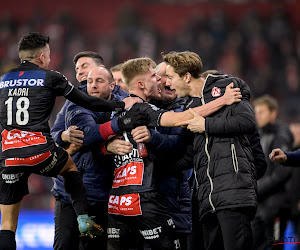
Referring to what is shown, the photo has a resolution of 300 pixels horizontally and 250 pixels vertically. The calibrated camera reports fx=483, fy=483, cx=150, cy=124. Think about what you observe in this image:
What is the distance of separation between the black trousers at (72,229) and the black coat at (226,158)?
121 centimetres

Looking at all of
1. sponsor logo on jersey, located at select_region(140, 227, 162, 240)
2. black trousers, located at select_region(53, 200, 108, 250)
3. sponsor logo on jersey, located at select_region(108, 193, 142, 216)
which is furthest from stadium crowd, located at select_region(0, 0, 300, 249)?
sponsor logo on jersey, located at select_region(140, 227, 162, 240)

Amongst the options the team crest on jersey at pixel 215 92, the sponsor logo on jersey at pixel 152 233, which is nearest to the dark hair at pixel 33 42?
the team crest on jersey at pixel 215 92

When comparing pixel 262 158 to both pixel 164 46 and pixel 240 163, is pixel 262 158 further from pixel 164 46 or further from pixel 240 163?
pixel 164 46

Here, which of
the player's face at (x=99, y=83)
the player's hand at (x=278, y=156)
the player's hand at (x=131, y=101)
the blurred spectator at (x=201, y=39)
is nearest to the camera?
the player's hand at (x=131, y=101)

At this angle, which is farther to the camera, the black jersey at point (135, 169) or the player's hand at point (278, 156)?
the player's hand at point (278, 156)

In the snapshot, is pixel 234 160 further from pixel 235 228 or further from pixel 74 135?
pixel 74 135

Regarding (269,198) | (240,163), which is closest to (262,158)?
(240,163)

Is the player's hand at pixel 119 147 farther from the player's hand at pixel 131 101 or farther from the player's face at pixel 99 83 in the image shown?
the player's face at pixel 99 83

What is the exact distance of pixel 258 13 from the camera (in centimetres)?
1588

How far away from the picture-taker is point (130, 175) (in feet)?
13.7

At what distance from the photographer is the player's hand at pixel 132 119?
4191 millimetres

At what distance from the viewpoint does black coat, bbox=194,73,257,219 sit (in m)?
3.79

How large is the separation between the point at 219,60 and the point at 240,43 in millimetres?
947

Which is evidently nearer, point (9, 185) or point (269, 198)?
point (9, 185)
